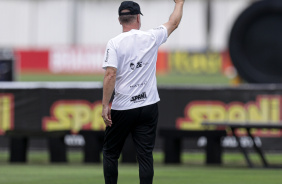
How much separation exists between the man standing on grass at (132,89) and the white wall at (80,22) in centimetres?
3794

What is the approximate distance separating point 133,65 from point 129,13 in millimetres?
525

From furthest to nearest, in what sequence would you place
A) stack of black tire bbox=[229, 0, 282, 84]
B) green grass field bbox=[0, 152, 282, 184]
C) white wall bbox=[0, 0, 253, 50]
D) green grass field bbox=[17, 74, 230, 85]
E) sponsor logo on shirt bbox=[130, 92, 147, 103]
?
white wall bbox=[0, 0, 253, 50], green grass field bbox=[17, 74, 230, 85], stack of black tire bbox=[229, 0, 282, 84], green grass field bbox=[0, 152, 282, 184], sponsor logo on shirt bbox=[130, 92, 147, 103]

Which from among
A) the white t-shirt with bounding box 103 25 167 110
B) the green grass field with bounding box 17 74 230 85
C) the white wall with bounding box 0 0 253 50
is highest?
the white wall with bounding box 0 0 253 50

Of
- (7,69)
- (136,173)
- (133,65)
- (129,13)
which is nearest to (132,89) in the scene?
(133,65)

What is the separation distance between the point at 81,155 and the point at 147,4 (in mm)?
32350

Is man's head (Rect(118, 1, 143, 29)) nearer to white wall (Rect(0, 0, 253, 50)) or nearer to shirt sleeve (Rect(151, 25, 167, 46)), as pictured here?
shirt sleeve (Rect(151, 25, 167, 46))

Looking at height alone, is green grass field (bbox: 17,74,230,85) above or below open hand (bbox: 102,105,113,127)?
below

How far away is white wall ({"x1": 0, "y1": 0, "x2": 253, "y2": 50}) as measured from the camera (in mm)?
46125

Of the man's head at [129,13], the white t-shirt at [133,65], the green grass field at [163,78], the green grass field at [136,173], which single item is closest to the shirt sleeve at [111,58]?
the white t-shirt at [133,65]

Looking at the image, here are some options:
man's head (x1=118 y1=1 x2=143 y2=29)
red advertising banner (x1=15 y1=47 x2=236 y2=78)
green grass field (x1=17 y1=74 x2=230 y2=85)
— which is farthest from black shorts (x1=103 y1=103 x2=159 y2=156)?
red advertising banner (x1=15 y1=47 x2=236 y2=78)

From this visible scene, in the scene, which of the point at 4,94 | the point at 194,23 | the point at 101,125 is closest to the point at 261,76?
the point at 101,125

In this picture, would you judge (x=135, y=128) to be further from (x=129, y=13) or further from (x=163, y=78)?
(x=163, y=78)

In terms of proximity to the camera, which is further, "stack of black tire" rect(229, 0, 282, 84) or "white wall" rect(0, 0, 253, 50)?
"white wall" rect(0, 0, 253, 50)

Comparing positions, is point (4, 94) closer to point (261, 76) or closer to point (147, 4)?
point (261, 76)
